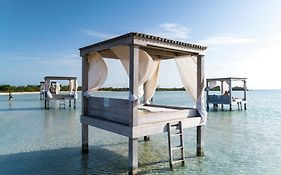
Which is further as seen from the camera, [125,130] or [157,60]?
[157,60]

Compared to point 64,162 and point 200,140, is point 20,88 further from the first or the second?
point 200,140

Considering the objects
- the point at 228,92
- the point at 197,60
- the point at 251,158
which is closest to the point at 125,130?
the point at 197,60

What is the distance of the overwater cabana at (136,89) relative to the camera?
603 cm

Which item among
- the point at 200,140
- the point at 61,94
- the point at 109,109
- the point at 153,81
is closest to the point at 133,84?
the point at 109,109

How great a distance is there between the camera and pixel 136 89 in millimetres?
6055

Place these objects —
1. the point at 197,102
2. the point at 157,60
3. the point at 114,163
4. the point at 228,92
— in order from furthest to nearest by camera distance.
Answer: the point at 228,92
the point at 157,60
the point at 197,102
the point at 114,163

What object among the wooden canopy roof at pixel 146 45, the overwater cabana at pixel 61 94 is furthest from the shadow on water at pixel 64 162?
the overwater cabana at pixel 61 94

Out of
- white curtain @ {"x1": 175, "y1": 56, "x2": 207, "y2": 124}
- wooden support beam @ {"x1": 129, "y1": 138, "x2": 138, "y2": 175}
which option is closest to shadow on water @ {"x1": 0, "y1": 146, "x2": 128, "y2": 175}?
wooden support beam @ {"x1": 129, "y1": 138, "x2": 138, "y2": 175}

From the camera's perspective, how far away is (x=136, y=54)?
6004mm

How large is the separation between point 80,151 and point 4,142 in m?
3.70

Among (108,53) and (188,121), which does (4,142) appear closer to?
(108,53)

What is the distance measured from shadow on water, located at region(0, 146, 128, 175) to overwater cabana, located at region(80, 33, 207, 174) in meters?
0.69

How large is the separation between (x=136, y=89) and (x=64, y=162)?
11.5ft

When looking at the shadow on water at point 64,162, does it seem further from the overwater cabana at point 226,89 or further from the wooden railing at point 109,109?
the overwater cabana at point 226,89
